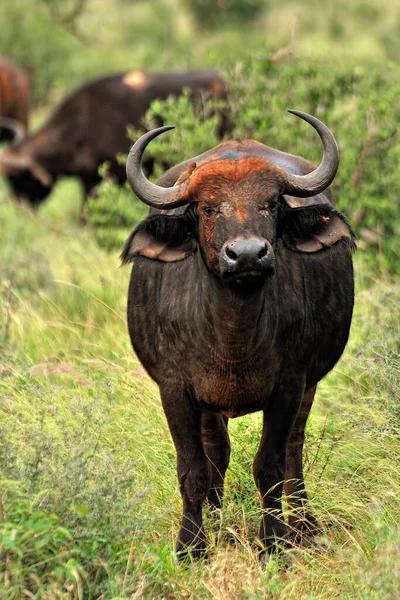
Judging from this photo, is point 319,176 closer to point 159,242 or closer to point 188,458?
point 159,242

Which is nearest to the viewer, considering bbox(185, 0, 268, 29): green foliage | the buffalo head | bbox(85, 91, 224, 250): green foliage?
the buffalo head

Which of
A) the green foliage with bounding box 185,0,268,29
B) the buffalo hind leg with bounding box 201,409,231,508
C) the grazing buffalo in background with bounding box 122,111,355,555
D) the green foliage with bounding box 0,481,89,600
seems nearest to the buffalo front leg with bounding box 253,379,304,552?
the grazing buffalo in background with bounding box 122,111,355,555

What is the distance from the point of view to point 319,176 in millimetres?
5164

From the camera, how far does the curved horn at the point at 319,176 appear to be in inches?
201

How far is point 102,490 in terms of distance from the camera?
4.64 m

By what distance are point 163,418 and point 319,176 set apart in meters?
1.78

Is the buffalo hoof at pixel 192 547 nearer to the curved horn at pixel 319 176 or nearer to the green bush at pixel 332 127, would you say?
the curved horn at pixel 319 176

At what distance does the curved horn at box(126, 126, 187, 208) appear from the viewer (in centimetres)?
511

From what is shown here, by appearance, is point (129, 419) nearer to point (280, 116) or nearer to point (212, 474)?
point (212, 474)

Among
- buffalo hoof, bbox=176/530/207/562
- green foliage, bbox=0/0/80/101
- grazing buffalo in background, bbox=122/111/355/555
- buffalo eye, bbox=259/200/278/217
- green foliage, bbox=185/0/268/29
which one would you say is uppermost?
green foliage, bbox=185/0/268/29

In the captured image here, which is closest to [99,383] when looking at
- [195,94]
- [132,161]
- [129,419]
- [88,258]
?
[129,419]

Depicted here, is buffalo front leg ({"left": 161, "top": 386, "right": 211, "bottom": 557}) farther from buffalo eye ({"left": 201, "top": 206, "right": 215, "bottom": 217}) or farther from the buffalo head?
buffalo eye ({"left": 201, "top": 206, "right": 215, "bottom": 217})

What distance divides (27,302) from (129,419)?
2.36 m

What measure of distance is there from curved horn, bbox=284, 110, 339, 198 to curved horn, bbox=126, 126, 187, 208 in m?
0.47
